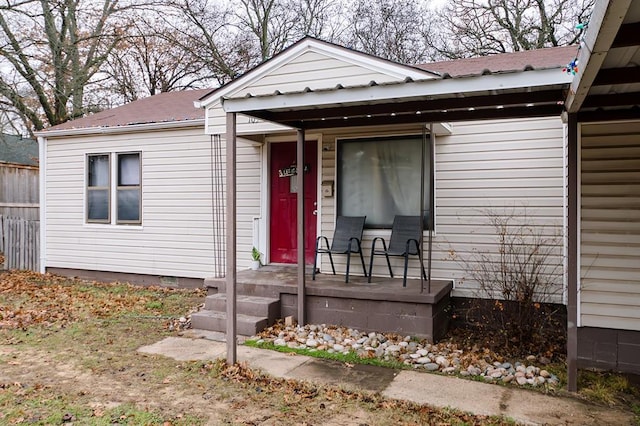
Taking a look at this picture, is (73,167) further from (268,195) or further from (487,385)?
(487,385)

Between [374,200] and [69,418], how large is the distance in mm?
4419

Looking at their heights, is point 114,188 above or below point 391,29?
below

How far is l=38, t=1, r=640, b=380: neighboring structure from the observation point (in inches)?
146

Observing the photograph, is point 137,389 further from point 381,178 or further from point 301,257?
point 381,178

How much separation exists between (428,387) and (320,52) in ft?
13.7

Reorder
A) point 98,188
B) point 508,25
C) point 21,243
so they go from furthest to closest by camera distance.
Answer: point 508,25 < point 21,243 < point 98,188

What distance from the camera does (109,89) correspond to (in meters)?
17.4

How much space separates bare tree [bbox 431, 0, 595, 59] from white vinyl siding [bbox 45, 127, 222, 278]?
10.6m

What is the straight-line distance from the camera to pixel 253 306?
217 inches

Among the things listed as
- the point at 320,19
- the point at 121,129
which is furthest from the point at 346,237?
the point at 320,19

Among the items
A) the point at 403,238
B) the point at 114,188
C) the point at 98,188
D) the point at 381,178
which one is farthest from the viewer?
the point at 98,188

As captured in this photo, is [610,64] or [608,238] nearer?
[610,64]

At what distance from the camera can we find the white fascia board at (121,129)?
778cm

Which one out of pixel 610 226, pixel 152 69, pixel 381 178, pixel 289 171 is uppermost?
pixel 152 69
